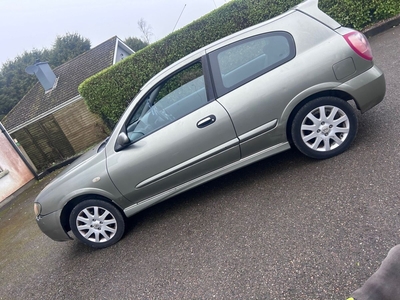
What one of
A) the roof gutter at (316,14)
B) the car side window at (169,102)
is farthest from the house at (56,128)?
the roof gutter at (316,14)

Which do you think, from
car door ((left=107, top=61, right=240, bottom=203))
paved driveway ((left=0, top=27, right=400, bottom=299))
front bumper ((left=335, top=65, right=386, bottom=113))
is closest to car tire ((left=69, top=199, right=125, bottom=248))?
paved driveway ((left=0, top=27, right=400, bottom=299))

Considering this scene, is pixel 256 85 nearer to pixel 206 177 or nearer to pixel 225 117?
pixel 225 117

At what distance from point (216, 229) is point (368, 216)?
4.80ft

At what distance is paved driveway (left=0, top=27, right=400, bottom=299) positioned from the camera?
2.43 m

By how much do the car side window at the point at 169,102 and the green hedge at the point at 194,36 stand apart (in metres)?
6.47

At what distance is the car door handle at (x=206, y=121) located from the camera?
3.47m

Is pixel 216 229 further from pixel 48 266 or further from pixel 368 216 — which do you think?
pixel 48 266

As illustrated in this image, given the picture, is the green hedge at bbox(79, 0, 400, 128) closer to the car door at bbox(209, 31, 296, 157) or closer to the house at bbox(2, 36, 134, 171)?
the house at bbox(2, 36, 134, 171)

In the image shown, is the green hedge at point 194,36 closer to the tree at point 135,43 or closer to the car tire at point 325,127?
the car tire at point 325,127

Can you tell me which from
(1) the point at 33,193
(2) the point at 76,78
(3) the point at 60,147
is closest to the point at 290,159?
(1) the point at 33,193

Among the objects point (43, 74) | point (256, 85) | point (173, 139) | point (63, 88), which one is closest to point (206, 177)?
point (173, 139)

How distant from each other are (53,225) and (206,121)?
7.48 feet

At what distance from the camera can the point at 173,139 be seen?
3564 mm

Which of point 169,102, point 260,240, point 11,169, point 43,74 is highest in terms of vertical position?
point 43,74
